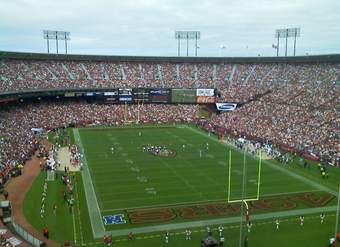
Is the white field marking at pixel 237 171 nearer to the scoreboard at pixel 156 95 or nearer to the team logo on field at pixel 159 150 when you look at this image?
the team logo on field at pixel 159 150

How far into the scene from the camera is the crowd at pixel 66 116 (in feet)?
136

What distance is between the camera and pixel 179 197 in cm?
2711

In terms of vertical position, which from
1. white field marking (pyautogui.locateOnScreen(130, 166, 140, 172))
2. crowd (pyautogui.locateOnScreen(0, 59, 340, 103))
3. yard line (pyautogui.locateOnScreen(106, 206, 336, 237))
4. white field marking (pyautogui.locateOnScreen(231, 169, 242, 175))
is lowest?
yard line (pyautogui.locateOnScreen(106, 206, 336, 237))

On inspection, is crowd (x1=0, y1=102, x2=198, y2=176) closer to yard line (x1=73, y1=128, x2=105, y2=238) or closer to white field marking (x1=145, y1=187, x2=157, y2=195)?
yard line (x1=73, y1=128, x2=105, y2=238)

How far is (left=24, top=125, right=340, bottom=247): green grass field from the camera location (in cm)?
2162

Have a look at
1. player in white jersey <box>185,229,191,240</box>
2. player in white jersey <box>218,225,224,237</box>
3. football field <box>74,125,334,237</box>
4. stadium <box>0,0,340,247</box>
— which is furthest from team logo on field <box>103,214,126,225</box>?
player in white jersey <box>218,225,224,237</box>

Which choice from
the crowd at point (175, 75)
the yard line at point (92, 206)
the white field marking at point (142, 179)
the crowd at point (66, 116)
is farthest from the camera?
the crowd at point (175, 75)

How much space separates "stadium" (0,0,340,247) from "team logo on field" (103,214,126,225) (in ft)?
0.41

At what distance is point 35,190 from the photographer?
2830 centimetres

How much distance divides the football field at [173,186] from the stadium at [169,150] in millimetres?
144

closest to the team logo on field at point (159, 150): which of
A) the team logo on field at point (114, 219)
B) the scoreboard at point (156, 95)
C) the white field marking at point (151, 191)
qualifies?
the white field marking at point (151, 191)

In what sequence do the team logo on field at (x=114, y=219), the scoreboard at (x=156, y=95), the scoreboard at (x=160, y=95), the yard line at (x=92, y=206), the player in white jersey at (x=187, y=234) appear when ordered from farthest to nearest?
1. the scoreboard at (x=160, y=95)
2. the scoreboard at (x=156, y=95)
3. the team logo on field at (x=114, y=219)
4. the yard line at (x=92, y=206)
5. the player in white jersey at (x=187, y=234)

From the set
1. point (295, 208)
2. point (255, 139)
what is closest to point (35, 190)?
point (295, 208)

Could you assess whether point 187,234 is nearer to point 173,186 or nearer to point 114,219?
point 114,219
